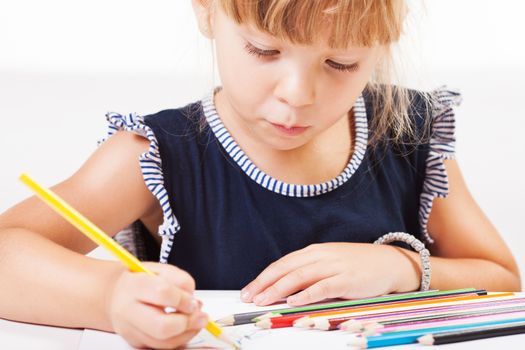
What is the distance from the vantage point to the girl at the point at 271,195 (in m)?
0.72

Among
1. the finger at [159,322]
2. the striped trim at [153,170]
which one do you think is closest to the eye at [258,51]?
the striped trim at [153,170]

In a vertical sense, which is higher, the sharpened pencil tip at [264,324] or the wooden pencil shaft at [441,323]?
the sharpened pencil tip at [264,324]

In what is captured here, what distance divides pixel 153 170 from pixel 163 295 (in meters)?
0.31

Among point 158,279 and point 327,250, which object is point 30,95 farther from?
point 158,279

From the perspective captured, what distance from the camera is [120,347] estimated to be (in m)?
0.65

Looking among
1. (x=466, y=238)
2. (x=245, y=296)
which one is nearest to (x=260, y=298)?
(x=245, y=296)

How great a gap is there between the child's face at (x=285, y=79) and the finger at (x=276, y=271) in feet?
0.33

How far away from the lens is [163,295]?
0.59 m

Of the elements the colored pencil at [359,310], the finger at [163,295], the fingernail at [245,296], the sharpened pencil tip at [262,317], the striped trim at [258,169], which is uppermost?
the striped trim at [258,169]

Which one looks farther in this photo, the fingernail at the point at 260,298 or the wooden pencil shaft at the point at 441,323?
the fingernail at the point at 260,298

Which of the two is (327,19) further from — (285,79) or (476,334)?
(476,334)

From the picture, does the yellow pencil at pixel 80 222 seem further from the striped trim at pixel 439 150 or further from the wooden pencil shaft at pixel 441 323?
the striped trim at pixel 439 150

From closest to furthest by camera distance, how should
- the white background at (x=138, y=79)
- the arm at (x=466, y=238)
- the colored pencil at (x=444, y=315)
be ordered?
the colored pencil at (x=444, y=315)
the arm at (x=466, y=238)
the white background at (x=138, y=79)

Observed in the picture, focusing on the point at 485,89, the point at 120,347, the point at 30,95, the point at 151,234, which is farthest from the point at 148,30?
the point at 120,347
